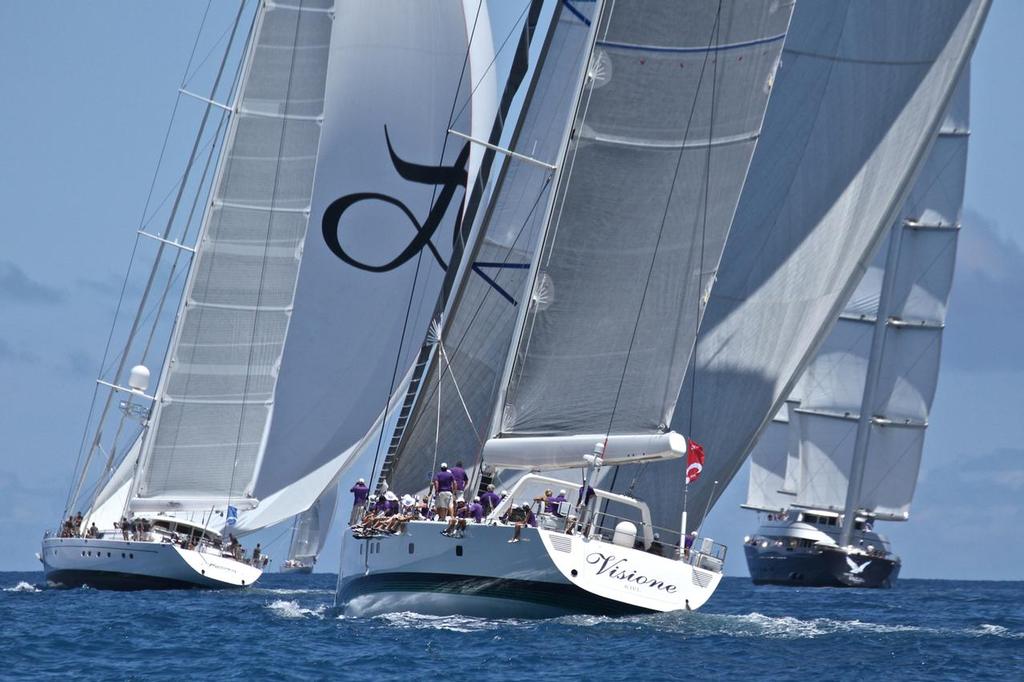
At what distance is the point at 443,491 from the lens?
25078 mm

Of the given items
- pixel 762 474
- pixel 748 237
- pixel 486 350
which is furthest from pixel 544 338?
pixel 762 474

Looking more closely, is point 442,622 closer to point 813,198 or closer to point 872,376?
point 813,198

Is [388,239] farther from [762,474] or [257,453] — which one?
[762,474]

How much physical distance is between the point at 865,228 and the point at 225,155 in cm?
1687

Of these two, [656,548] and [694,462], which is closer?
[656,548]

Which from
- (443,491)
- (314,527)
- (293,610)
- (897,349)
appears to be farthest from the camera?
(897,349)

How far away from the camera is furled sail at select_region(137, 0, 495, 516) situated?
4034 cm

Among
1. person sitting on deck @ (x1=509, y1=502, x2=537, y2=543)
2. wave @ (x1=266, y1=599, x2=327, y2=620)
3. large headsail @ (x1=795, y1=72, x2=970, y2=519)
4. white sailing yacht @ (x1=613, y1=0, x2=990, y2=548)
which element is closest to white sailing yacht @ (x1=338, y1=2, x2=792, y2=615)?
person sitting on deck @ (x1=509, y1=502, x2=537, y2=543)

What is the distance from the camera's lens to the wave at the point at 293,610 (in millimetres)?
29508

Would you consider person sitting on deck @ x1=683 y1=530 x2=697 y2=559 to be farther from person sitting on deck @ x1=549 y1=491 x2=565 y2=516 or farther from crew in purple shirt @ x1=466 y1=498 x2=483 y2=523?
crew in purple shirt @ x1=466 y1=498 x2=483 y2=523

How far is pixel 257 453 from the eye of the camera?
4044cm

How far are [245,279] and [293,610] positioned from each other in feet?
36.3

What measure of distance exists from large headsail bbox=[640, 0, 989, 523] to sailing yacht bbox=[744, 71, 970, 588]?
31654mm

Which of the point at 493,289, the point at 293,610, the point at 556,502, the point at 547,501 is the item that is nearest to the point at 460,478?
the point at 547,501
